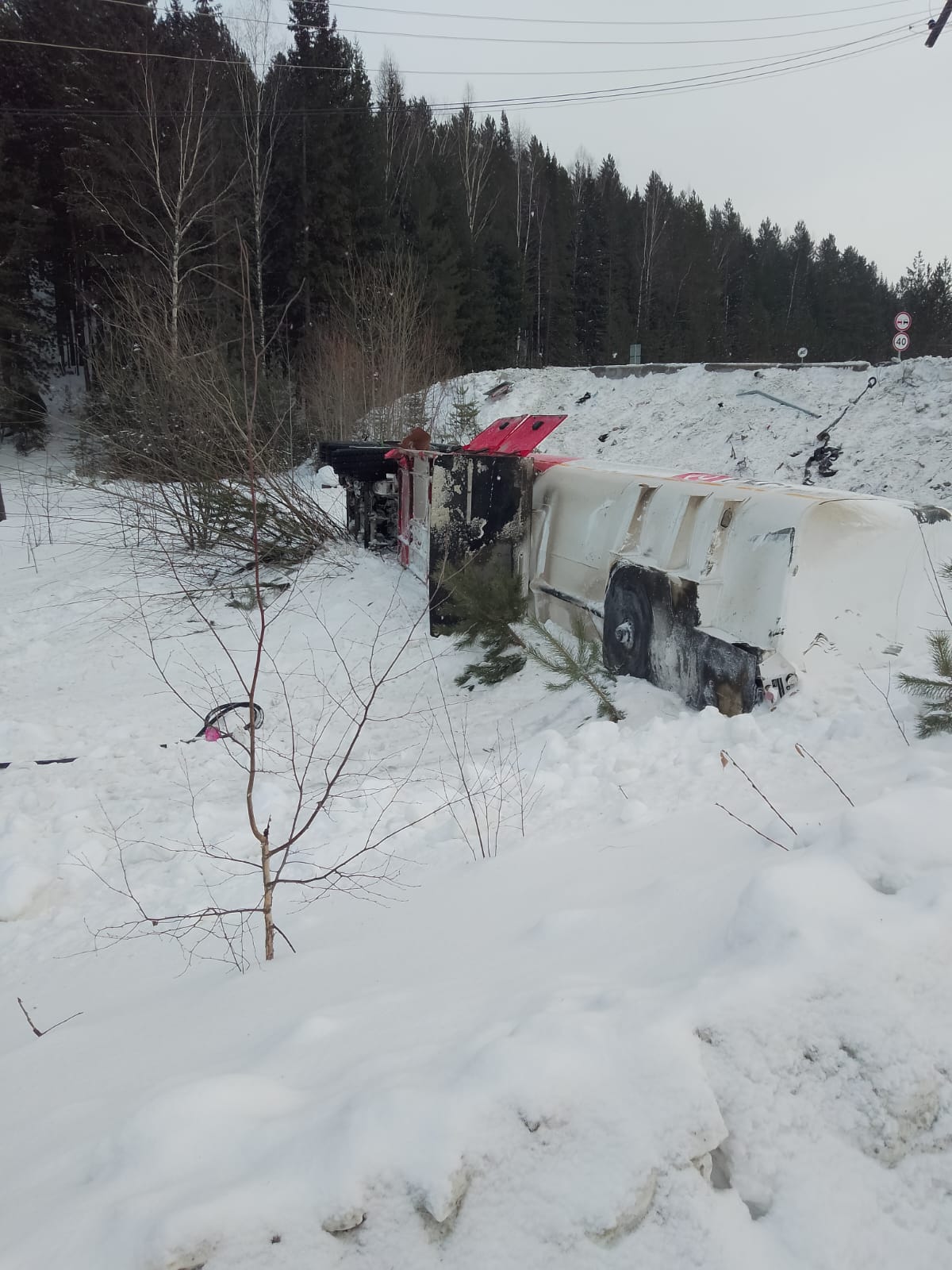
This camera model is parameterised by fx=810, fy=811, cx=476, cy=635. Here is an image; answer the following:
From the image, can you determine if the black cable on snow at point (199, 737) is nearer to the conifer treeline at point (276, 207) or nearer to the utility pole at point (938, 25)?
the conifer treeline at point (276, 207)

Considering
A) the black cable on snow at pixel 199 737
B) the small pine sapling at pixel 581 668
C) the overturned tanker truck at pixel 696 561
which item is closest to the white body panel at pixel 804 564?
the overturned tanker truck at pixel 696 561

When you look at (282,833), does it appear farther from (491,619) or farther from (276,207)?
(276,207)

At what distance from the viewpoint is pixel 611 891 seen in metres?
2.48

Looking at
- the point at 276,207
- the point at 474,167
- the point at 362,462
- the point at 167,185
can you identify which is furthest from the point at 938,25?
the point at 474,167

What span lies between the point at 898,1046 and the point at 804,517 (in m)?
2.76

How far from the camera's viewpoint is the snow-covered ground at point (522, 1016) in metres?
1.33

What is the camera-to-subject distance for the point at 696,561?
4348 mm

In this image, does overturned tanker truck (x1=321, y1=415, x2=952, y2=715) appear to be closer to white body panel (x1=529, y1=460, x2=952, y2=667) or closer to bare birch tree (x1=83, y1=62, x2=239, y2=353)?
white body panel (x1=529, y1=460, x2=952, y2=667)

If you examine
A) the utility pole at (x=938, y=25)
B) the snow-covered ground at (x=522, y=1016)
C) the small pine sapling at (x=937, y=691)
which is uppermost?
the utility pole at (x=938, y=25)

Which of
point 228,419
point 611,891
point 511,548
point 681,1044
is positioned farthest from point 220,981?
point 228,419

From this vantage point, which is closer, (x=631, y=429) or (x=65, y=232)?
(x=631, y=429)

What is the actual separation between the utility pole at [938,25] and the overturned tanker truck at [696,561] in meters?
5.36

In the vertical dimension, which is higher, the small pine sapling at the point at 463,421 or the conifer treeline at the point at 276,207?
the conifer treeline at the point at 276,207

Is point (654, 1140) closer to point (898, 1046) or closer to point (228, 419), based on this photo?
point (898, 1046)
